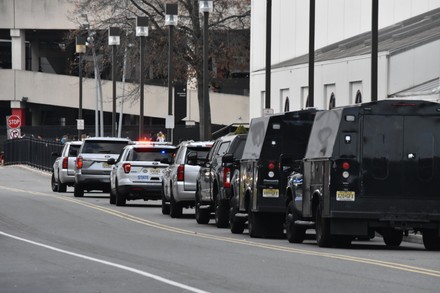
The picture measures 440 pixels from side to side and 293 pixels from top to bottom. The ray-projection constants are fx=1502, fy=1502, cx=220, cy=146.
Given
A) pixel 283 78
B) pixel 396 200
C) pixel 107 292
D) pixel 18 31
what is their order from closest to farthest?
pixel 107 292 < pixel 396 200 < pixel 283 78 < pixel 18 31

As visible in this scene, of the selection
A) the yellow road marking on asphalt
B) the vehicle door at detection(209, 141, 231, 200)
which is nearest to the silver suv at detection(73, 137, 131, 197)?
the yellow road marking on asphalt

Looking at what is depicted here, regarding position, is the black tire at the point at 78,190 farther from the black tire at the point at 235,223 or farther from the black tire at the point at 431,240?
the black tire at the point at 431,240

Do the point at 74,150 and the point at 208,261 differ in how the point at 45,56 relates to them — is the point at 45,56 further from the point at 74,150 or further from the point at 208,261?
the point at 208,261

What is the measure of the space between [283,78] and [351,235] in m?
41.8

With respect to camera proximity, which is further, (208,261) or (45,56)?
(45,56)

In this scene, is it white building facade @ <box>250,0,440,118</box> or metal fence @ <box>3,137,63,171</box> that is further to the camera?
metal fence @ <box>3,137,63,171</box>

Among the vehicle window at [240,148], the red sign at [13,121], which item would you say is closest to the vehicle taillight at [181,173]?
the vehicle window at [240,148]

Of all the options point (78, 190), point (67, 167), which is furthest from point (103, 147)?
point (67, 167)

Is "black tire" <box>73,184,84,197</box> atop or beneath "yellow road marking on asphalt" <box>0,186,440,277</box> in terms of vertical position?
beneath

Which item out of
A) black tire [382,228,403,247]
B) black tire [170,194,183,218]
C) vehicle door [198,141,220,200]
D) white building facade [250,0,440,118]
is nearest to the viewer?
black tire [382,228,403,247]

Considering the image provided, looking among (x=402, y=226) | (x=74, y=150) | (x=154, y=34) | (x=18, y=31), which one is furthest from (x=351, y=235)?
(x=18, y=31)

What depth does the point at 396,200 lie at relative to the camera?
2406 cm

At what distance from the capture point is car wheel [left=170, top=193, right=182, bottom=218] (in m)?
36.2

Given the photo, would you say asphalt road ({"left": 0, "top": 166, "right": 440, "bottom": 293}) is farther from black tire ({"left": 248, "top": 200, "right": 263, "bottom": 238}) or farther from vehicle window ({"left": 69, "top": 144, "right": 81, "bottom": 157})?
vehicle window ({"left": 69, "top": 144, "right": 81, "bottom": 157})
